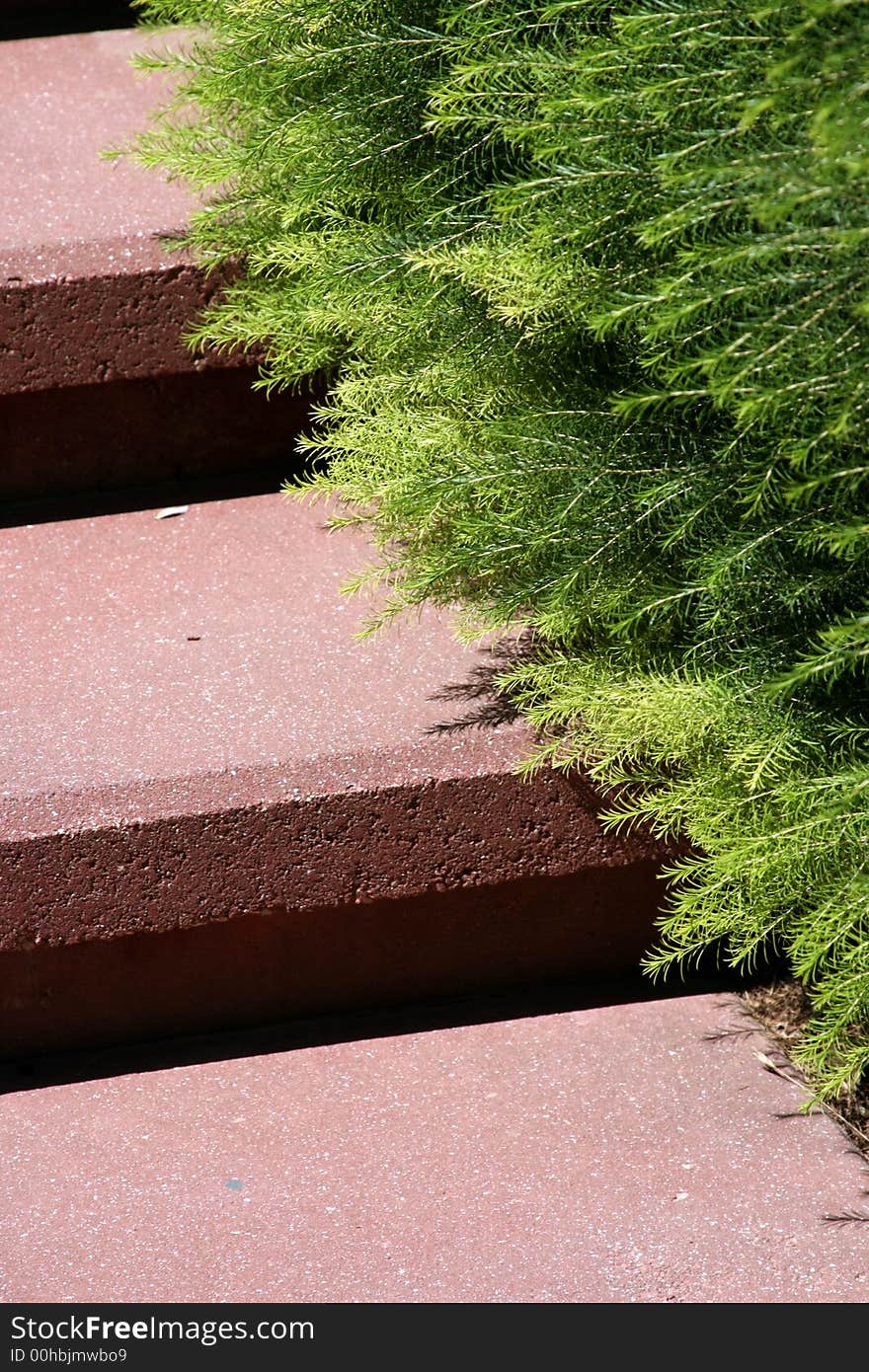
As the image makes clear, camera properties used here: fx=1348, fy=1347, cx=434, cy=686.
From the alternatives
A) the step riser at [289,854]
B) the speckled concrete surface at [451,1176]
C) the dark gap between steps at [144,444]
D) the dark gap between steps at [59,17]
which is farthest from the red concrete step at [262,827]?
the dark gap between steps at [59,17]

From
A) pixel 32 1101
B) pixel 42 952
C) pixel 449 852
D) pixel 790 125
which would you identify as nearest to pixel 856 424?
pixel 790 125

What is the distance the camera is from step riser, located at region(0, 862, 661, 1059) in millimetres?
1815

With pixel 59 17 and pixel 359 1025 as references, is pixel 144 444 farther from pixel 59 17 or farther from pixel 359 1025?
pixel 59 17

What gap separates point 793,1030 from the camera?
182 centimetres

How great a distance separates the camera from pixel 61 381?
219 centimetres

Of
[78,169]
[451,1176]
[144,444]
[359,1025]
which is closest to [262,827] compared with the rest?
[359,1025]

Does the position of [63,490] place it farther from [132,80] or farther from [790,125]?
[790,125]

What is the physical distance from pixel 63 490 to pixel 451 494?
993 mm

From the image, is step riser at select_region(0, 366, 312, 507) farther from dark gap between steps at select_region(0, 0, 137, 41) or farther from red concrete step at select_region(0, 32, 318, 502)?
dark gap between steps at select_region(0, 0, 137, 41)

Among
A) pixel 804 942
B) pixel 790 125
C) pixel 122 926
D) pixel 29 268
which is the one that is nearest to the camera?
pixel 790 125

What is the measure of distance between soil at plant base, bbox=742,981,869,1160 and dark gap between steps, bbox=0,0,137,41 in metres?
2.39

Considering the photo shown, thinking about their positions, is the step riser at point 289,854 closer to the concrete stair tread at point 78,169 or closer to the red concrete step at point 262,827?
the red concrete step at point 262,827

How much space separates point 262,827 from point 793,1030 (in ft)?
2.52

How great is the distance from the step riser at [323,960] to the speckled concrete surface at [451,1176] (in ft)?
0.27
